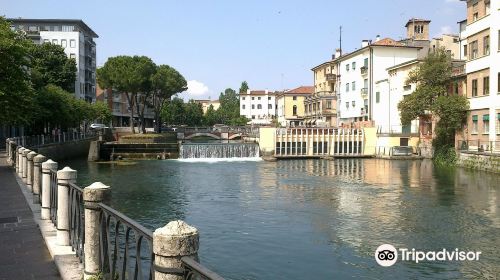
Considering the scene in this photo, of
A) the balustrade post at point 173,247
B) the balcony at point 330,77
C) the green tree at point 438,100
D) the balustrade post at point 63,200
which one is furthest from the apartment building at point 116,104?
the balustrade post at point 173,247

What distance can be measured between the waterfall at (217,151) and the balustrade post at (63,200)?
52.0m

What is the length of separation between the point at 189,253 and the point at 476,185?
32.8 meters

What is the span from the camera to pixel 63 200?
8.75m

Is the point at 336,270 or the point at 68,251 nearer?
the point at 68,251

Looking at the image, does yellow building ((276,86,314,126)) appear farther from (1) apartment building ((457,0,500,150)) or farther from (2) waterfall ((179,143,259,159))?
(1) apartment building ((457,0,500,150))

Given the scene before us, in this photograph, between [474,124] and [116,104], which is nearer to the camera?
[474,124]

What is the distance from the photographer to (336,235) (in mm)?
18781

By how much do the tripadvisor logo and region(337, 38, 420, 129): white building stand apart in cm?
4942

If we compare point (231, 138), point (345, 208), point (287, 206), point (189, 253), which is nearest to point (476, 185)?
point (345, 208)

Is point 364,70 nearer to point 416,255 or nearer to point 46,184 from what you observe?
point 416,255

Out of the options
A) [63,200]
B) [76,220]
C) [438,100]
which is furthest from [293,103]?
[76,220]

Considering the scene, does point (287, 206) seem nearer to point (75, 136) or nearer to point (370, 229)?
point (370, 229)

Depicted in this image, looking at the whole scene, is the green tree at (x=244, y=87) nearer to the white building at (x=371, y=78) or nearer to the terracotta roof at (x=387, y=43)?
the white building at (x=371, y=78)

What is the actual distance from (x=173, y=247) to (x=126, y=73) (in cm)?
7459
